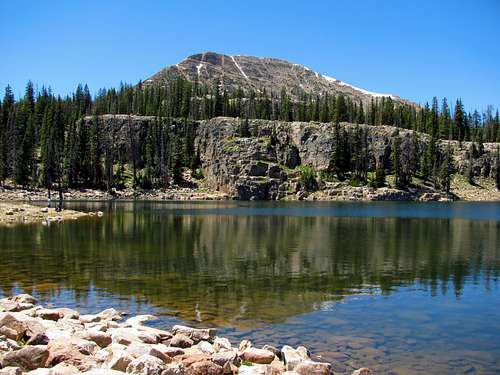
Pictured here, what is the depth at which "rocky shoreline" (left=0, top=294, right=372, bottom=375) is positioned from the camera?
12.7 metres

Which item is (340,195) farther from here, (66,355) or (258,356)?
(66,355)

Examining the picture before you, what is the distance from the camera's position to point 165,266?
1308 inches

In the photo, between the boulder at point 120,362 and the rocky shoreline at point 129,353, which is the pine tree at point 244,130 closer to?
the rocky shoreline at point 129,353

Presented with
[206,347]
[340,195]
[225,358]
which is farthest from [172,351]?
[340,195]

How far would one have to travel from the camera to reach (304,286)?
2716 cm

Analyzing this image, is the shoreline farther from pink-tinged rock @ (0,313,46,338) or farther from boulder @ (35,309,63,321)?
pink-tinged rock @ (0,313,46,338)

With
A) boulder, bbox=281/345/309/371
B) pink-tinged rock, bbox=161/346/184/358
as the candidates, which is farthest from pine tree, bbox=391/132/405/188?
pink-tinged rock, bbox=161/346/184/358

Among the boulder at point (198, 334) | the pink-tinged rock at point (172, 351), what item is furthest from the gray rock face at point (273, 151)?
the pink-tinged rock at point (172, 351)

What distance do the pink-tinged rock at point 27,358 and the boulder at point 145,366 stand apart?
273 centimetres

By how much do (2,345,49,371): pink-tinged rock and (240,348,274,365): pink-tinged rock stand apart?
18.2ft

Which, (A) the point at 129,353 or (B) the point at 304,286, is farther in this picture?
(B) the point at 304,286

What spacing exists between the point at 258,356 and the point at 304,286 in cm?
1282

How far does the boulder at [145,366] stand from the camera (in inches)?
483

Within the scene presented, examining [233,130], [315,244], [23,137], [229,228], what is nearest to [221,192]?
[233,130]
